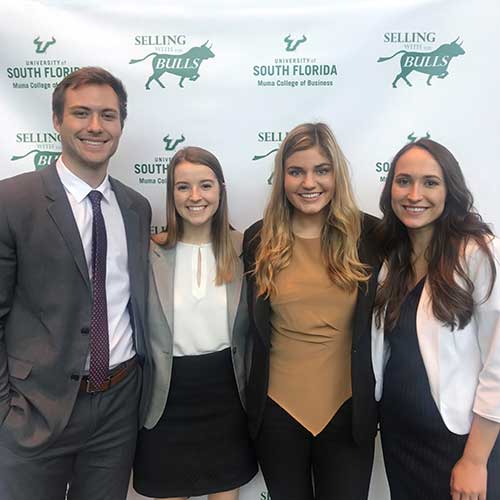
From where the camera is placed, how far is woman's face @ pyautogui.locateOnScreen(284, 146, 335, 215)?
1578 mm

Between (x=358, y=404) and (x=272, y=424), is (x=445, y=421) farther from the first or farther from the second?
(x=272, y=424)

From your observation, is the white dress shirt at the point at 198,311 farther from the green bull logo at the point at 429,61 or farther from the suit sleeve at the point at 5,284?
the green bull logo at the point at 429,61

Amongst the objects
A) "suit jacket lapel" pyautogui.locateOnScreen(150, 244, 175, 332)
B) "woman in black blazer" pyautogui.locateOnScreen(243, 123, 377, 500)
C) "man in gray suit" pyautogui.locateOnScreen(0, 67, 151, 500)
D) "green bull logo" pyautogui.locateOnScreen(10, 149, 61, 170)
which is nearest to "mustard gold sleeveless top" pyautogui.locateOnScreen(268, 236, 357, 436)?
"woman in black blazer" pyautogui.locateOnScreen(243, 123, 377, 500)

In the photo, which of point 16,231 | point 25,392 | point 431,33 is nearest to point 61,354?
point 25,392

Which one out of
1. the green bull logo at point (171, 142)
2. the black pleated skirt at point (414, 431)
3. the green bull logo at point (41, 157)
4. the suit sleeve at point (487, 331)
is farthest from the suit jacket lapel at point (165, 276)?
the suit sleeve at point (487, 331)

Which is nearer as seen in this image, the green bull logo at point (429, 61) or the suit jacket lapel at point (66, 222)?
the suit jacket lapel at point (66, 222)

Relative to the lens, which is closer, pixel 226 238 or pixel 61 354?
pixel 61 354

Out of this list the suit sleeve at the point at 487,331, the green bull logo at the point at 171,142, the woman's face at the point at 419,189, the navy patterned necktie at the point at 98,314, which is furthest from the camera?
the green bull logo at the point at 171,142

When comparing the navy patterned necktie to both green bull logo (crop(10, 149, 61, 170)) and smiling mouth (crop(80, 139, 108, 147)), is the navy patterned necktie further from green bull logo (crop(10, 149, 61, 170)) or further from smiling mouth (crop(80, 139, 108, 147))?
green bull logo (crop(10, 149, 61, 170))

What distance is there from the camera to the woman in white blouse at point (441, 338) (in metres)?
1.28

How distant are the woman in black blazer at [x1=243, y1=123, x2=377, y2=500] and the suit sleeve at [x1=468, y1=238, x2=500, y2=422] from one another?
0.34 meters

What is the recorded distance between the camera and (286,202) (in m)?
1.69

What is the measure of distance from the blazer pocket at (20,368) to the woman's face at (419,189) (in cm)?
129

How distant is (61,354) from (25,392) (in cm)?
18
